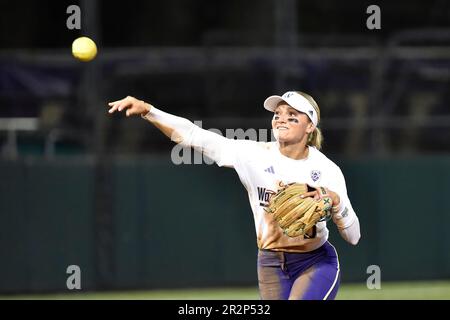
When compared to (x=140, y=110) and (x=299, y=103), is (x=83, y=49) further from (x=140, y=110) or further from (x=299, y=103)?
(x=299, y=103)

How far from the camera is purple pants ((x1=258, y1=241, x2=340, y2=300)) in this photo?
7.86 m

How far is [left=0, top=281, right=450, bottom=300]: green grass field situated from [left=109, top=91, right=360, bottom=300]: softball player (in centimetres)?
559

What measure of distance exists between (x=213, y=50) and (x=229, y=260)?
118 inches

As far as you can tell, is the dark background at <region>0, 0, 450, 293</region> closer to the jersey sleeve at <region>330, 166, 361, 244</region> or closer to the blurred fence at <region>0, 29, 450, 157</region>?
the blurred fence at <region>0, 29, 450, 157</region>

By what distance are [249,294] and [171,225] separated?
141 centimetres

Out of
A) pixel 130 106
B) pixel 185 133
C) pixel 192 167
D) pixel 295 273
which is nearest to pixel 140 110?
pixel 130 106

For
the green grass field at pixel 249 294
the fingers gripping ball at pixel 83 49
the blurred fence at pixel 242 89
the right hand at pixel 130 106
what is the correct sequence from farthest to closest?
the blurred fence at pixel 242 89, the green grass field at pixel 249 294, the fingers gripping ball at pixel 83 49, the right hand at pixel 130 106

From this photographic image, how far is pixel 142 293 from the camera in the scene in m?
14.6

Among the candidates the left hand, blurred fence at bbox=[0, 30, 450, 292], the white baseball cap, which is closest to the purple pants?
the left hand

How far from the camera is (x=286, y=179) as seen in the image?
794cm

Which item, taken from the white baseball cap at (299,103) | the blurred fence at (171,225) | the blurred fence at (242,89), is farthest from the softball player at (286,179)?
the blurred fence at (242,89)

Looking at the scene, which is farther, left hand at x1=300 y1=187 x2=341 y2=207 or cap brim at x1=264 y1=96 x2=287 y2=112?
cap brim at x1=264 y1=96 x2=287 y2=112

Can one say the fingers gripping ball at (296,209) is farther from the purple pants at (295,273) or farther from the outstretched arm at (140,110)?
the outstretched arm at (140,110)

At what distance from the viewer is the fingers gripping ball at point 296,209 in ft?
25.5
